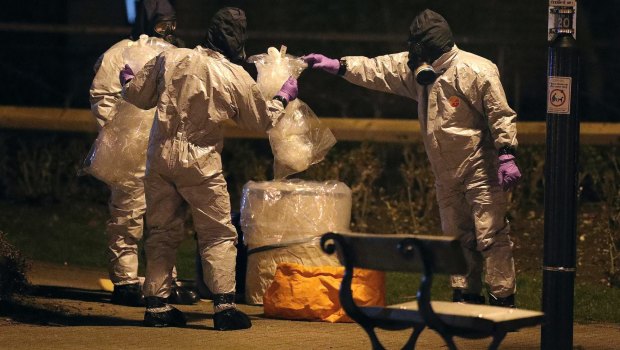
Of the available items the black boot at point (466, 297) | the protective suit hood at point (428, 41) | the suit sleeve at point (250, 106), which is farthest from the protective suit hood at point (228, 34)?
the black boot at point (466, 297)

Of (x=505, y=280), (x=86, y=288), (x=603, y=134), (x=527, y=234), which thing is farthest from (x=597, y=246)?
(x=86, y=288)

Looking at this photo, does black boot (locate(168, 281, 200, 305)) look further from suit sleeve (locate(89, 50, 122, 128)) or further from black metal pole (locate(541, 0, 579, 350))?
black metal pole (locate(541, 0, 579, 350))

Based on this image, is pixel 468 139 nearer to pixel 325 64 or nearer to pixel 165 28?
pixel 325 64

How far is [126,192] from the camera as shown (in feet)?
31.7

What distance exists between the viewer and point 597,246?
1231 cm

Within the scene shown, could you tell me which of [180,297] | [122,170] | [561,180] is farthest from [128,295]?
[561,180]

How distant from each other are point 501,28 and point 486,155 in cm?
876

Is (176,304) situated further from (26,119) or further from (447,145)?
(26,119)

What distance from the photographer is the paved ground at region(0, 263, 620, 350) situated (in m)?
8.16

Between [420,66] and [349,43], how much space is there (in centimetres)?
831

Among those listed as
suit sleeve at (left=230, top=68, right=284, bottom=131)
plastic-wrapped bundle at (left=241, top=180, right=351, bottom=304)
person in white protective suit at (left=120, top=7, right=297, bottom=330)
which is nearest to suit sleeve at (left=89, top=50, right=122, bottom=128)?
person in white protective suit at (left=120, top=7, right=297, bottom=330)

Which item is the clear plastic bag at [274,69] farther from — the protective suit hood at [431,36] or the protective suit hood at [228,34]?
the protective suit hood at [431,36]

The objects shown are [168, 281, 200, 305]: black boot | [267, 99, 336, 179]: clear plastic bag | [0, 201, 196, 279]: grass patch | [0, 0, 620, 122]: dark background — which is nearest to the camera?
[267, 99, 336, 179]: clear plastic bag

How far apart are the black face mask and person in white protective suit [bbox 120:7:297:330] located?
0.87 meters
